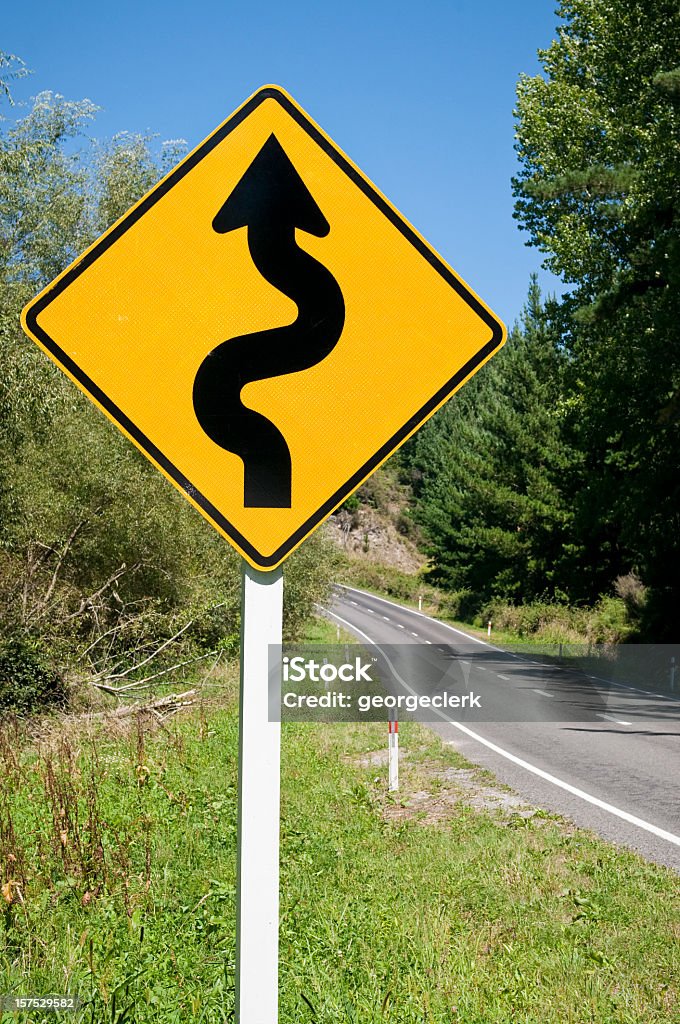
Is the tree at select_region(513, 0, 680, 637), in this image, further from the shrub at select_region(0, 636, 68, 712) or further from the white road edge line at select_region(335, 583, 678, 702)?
the shrub at select_region(0, 636, 68, 712)

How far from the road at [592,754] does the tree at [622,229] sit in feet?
19.0

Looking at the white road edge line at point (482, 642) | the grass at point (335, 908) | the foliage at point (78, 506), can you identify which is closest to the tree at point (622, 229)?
the white road edge line at point (482, 642)

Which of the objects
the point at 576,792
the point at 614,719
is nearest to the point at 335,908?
the point at 576,792

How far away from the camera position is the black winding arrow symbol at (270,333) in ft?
7.06

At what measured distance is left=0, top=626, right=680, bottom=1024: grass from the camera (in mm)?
4180

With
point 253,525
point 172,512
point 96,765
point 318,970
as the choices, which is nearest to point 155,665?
point 172,512

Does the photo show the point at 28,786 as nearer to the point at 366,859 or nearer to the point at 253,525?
the point at 366,859

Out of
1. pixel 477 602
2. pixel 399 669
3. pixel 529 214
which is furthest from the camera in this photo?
pixel 477 602

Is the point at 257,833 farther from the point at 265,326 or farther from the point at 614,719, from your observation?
the point at 614,719

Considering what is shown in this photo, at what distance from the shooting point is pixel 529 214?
1132 inches

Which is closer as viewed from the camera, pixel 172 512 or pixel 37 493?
pixel 37 493

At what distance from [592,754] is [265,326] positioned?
12.1m

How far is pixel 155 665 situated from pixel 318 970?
43.7ft

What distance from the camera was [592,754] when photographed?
43.1ft
